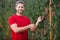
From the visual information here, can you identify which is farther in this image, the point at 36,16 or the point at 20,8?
the point at 36,16

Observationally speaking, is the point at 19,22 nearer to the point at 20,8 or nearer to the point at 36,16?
the point at 20,8

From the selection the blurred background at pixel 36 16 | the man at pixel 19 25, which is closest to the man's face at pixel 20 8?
the man at pixel 19 25

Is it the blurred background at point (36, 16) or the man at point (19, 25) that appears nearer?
the man at point (19, 25)

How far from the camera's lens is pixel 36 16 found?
310cm

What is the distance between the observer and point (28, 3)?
10.6 ft

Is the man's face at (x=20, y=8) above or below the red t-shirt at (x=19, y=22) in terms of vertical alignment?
above

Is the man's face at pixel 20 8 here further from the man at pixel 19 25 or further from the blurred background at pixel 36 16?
the blurred background at pixel 36 16

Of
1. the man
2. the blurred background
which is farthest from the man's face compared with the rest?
the blurred background

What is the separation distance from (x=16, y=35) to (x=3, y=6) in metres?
1.26

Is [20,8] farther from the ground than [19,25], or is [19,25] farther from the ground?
[20,8]

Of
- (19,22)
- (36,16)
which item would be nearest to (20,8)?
(19,22)

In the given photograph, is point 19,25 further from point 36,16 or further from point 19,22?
point 36,16

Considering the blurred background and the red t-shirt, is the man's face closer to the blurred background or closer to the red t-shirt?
the red t-shirt

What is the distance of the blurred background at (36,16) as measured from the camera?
2.88 m
